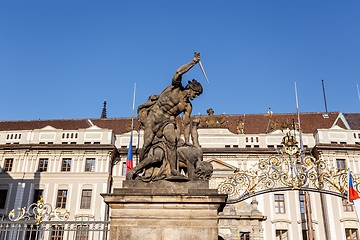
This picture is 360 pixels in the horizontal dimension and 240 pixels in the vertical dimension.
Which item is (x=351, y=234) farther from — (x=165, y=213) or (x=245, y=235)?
(x=165, y=213)

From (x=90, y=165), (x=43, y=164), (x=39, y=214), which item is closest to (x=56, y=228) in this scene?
(x=39, y=214)

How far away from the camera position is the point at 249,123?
37.0m

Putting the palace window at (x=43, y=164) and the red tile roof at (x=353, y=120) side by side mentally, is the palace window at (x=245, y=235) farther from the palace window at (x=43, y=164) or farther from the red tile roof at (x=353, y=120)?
the palace window at (x=43, y=164)

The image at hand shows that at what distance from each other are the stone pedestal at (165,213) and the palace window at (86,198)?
2512cm

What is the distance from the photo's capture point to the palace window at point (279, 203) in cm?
3014

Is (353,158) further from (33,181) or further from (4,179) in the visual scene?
(4,179)

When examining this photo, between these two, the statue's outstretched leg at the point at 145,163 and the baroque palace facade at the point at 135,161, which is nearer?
the statue's outstretched leg at the point at 145,163

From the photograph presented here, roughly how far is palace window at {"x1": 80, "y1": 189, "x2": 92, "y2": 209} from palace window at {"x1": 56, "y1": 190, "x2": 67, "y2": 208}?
1429mm

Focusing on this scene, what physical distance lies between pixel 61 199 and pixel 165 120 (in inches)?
1018

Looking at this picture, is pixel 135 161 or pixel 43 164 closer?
pixel 135 161

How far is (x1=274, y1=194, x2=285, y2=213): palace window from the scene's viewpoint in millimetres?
30144

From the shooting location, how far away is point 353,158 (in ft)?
98.0

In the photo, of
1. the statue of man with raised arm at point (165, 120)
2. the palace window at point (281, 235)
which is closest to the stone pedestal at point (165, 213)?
the statue of man with raised arm at point (165, 120)

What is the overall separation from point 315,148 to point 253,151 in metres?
4.76
